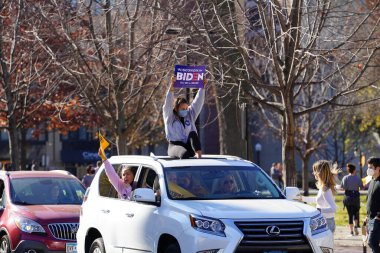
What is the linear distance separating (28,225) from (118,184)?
3.32 m

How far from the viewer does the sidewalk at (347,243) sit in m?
18.5

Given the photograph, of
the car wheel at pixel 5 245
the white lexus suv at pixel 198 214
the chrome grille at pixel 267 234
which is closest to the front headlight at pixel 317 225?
the white lexus suv at pixel 198 214

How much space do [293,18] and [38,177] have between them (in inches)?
227

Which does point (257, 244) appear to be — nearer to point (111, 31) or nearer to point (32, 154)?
point (111, 31)

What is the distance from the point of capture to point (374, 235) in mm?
13188

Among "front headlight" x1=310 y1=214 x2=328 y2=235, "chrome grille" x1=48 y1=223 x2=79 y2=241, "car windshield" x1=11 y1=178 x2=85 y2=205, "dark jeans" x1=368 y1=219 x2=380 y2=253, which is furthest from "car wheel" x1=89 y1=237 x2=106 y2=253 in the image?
"dark jeans" x1=368 y1=219 x2=380 y2=253

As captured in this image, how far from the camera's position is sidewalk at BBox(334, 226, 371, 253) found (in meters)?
18.5

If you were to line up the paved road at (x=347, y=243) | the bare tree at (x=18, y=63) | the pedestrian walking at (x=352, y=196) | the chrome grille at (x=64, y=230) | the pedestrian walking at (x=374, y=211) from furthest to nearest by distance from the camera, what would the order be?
the bare tree at (x=18, y=63) < the pedestrian walking at (x=352, y=196) < the paved road at (x=347, y=243) < the chrome grille at (x=64, y=230) < the pedestrian walking at (x=374, y=211)

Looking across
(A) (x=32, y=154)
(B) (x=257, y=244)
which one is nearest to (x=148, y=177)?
(B) (x=257, y=244)

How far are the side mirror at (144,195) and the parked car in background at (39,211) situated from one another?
4067 millimetres

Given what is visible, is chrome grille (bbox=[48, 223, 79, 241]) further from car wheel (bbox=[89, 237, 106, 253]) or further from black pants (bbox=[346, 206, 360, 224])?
black pants (bbox=[346, 206, 360, 224])

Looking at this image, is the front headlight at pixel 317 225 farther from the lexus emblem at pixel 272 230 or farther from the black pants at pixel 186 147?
the black pants at pixel 186 147

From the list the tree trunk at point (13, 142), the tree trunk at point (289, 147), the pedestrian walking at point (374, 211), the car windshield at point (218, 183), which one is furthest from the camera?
the tree trunk at point (13, 142)

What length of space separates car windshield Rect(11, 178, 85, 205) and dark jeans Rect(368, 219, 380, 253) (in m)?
5.49
